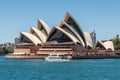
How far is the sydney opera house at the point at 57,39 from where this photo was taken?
323 ft

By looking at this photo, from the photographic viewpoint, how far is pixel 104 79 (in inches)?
1357

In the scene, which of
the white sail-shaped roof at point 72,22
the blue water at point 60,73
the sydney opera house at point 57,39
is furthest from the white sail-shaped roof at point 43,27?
the blue water at point 60,73

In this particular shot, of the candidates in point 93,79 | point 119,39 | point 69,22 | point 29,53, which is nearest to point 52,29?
point 69,22

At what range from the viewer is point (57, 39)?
10275cm

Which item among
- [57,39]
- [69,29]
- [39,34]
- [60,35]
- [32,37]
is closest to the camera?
[69,29]

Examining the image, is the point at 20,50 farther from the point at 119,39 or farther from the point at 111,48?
the point at 119,39

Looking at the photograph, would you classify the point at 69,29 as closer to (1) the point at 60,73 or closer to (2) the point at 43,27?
(2) the point at 43,27

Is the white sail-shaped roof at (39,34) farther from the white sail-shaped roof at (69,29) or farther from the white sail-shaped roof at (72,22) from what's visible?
the white sail-shaped roof at (72,22)

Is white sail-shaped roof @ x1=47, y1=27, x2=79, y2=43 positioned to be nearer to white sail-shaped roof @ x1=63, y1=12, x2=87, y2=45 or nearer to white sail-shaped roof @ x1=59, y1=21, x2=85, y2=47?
white sail-shaped roof @ x1=59, y1=21, x2=85, y2=47

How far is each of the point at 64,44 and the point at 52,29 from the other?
17.3 ft

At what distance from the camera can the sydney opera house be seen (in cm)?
9838

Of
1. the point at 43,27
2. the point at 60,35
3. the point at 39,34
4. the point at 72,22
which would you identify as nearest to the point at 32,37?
the point at 39,34

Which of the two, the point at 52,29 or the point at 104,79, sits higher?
the point at 52,29

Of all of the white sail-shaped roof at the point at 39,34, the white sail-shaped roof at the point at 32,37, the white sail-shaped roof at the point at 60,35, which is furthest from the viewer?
the white sail-shaped roof at the point at 32,37
